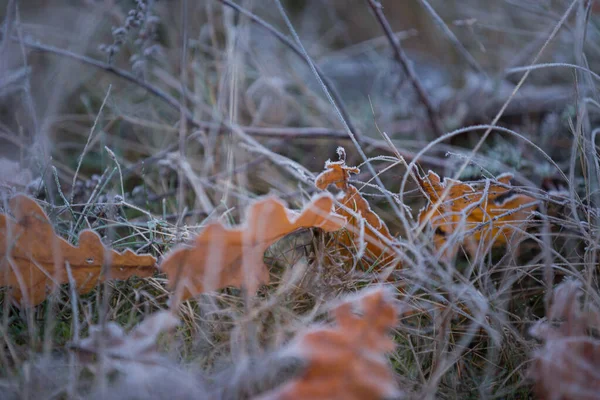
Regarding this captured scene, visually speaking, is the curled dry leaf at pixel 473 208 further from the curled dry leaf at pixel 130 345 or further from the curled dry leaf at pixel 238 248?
the curled dry leaf at pixel 130 345

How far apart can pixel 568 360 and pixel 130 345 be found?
545mm

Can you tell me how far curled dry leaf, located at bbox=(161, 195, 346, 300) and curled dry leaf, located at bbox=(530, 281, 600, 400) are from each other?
329 mm

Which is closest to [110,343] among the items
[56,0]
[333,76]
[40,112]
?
[40,112]

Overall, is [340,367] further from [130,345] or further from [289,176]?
[289,176]

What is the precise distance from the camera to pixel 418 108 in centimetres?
175

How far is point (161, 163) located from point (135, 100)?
0.78 m

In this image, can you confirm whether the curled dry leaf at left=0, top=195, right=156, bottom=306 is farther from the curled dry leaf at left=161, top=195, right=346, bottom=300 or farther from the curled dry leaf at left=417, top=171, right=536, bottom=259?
the curled dry leaf at left=417, top=171, right=536, bottom=259

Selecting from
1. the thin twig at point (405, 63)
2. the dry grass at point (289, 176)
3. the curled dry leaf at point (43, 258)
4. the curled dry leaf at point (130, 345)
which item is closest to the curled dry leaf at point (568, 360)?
the dry grass at point (289, 176)

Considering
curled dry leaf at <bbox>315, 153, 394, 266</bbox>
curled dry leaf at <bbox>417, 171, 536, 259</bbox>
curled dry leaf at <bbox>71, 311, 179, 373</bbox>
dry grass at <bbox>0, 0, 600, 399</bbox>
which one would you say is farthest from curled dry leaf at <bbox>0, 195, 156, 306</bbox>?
curled dry leaf at <bbox>417, 171, 536, 259</bbox>

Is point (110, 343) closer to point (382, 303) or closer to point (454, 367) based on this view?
point (382, 303)

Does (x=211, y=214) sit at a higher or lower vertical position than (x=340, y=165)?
lower

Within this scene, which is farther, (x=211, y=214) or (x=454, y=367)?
(x=211, y=214)

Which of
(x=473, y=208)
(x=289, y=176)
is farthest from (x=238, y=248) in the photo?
(x=289, y=176)

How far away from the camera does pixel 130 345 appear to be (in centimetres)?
59
